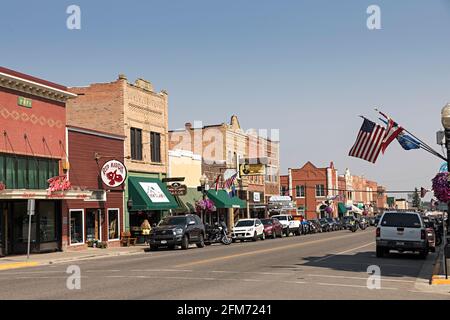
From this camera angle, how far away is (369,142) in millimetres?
26062

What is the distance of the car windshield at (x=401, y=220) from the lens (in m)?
24.1

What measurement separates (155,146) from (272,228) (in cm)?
1099

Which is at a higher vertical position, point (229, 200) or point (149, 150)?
point (149, 150)

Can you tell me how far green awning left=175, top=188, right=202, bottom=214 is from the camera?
4584 cm

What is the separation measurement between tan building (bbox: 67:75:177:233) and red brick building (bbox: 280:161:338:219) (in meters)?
52.7

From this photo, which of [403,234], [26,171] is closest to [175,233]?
[26,171]

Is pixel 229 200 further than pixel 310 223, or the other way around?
pixel 310 223

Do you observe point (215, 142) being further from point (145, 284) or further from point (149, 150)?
point (145, 284)

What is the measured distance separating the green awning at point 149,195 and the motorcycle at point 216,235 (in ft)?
12.5

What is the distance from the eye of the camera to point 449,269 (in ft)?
59.3

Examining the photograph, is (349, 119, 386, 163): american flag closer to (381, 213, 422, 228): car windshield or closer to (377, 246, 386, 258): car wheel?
(381, 213, 422, 228): car windshield
